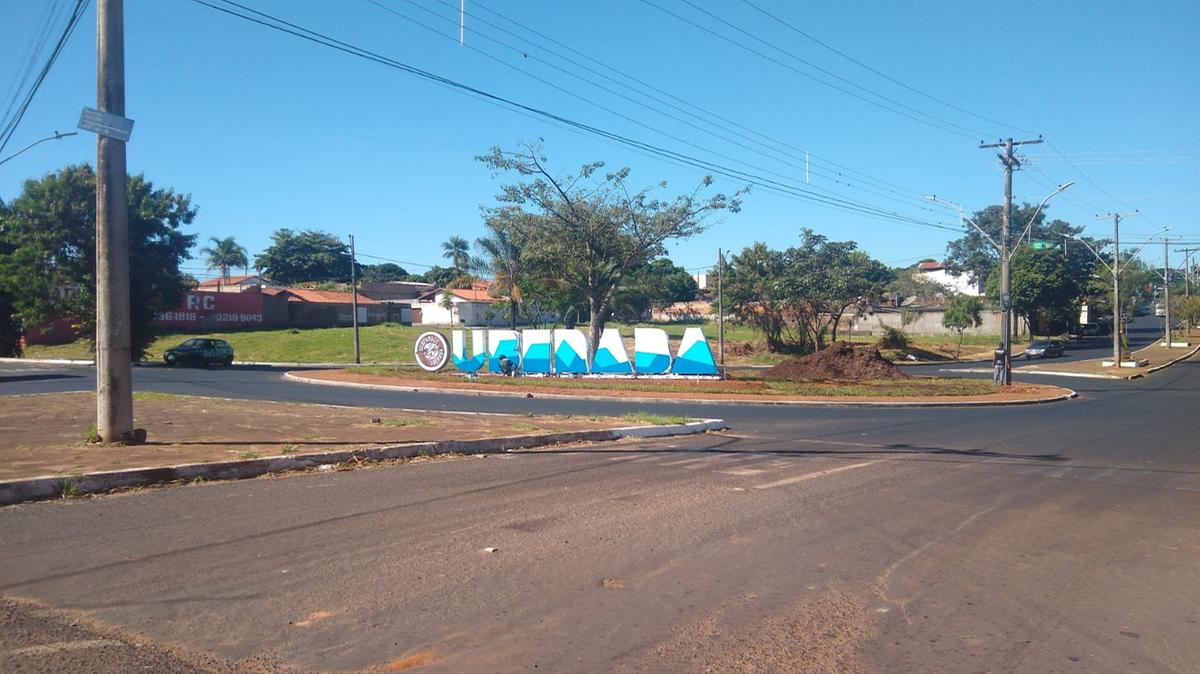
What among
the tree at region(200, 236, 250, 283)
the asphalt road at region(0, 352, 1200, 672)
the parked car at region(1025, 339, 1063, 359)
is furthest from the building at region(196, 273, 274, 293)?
the asphalt road at region(0, 352, 1200, 672)

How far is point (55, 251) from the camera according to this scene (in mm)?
44031

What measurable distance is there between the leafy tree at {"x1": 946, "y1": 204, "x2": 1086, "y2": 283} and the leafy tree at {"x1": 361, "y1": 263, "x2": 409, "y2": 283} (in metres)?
83.8

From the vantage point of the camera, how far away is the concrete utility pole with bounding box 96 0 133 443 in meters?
11.4

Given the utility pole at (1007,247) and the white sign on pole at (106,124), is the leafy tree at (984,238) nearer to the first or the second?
the utility pole at (1007,247)

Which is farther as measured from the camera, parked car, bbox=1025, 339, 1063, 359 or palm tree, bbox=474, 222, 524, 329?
parked car, bbox=1025, 339, 1063, 359

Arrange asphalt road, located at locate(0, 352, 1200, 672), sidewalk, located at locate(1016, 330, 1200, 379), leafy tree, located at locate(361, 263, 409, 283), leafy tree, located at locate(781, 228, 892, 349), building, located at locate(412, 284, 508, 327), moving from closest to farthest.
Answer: asphalt road, located at locate(0, 352, 1200, 672) < sidewalk, located at locate(1016, 330, 1200, 379) < leafy tree, located at locate(781, 228, 892, 349) < building, located at locate(412, 284, 508, 327) < leafy tree, located at locate(361, 263, 409, 283)

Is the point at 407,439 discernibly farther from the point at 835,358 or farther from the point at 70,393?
the point at 835,358

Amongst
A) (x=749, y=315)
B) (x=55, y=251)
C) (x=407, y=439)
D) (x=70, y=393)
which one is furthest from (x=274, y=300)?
(x=407, y=439)

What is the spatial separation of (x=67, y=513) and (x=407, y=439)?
223 inches

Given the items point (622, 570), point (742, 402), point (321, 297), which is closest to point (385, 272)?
point (321, 297)

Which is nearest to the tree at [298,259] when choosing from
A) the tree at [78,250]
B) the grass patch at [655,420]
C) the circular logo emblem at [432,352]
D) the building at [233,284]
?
the building at [233,284]

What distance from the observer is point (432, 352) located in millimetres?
36219

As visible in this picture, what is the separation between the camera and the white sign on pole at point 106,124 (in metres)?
11.2

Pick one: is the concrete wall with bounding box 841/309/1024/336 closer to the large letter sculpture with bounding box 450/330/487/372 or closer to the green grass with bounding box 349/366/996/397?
the green grass with bounding box 349/366/996/397
